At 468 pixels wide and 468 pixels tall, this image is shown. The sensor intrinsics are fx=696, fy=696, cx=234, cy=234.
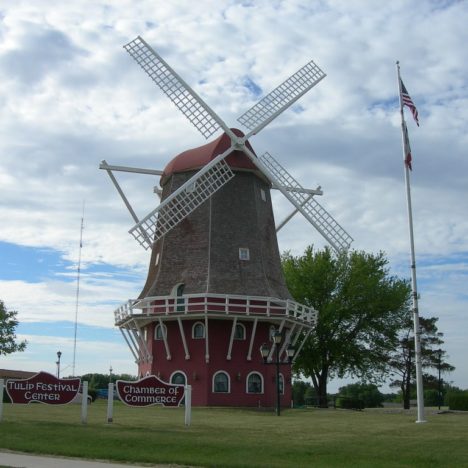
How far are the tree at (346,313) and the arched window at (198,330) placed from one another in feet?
47.0

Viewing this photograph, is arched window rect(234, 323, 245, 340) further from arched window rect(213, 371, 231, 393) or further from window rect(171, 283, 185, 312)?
window rect(171, 283, 185, 312)

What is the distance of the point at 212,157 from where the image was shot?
3738 cm

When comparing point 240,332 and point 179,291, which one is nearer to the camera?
point 240,332

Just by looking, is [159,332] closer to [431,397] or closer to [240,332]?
[240,332]

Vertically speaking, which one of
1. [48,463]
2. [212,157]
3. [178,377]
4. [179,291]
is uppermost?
[212,157]

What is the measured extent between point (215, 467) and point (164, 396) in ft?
28.5

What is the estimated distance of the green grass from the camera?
12.7m

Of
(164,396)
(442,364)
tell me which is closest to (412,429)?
(164,396)

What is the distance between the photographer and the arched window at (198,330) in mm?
35281

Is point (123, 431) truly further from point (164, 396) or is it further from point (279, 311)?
point (279, 311)

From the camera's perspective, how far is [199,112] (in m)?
37.8

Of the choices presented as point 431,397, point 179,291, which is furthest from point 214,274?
point 431,397

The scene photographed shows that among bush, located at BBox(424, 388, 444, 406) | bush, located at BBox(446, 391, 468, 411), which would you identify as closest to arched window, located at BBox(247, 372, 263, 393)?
bush, located at BBox(446, 391, 468, 411)

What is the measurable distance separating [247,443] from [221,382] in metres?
20.3
